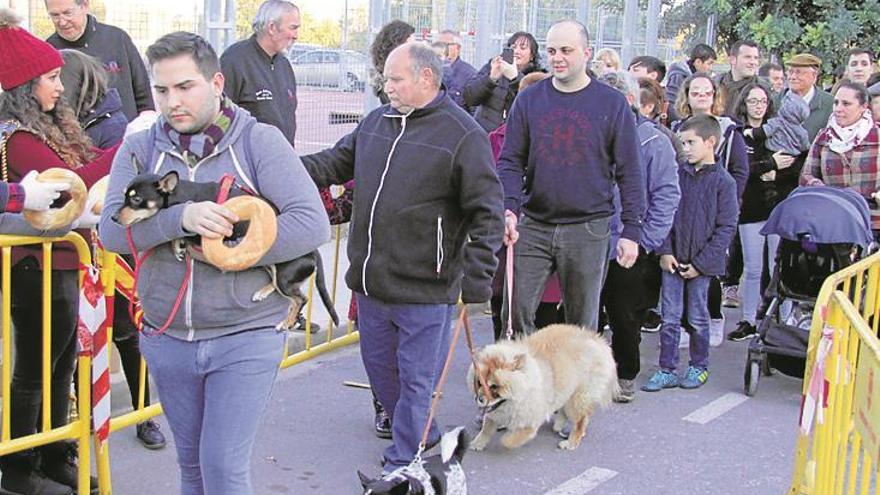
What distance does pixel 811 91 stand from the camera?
9891 mm

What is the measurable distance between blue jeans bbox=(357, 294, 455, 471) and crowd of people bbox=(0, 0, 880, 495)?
0.01 m

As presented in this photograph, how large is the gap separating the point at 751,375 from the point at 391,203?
122 inches

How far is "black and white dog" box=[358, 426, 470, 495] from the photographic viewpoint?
12.8 feet

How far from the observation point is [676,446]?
5.75m

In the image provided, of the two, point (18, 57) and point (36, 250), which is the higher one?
point (18, 57)

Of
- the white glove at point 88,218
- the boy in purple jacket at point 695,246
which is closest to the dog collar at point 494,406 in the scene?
the boy in purple jacket at point 695,246

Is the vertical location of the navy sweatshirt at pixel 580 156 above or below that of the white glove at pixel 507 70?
below

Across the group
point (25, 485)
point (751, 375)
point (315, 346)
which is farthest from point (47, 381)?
point (751, 375)

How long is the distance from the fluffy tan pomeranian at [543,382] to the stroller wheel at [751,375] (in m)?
1.22

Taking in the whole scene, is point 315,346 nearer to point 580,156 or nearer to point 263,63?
point 263,63

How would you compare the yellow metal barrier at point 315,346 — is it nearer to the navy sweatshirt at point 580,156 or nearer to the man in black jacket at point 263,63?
the man in black jacket at point 263,63

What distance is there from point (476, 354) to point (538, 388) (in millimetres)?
357

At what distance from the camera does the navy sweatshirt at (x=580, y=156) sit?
5.73 meters

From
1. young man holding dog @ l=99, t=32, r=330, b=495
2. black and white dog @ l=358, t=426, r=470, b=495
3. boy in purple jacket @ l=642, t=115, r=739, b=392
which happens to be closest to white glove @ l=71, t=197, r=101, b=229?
young man holding dog @ l=99, t=32, r=330, b=495
